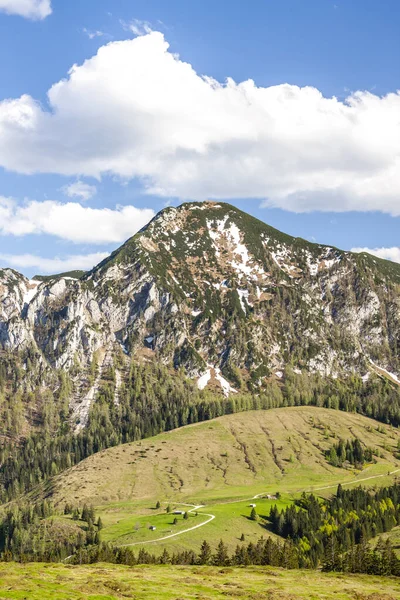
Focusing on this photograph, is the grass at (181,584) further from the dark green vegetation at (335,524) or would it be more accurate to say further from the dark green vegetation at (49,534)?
the dark green vegetation at (49,534)

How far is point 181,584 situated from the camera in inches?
3236

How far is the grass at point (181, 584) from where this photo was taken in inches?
2704

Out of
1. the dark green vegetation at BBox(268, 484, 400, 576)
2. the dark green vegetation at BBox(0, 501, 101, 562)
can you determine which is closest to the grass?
the dark green vegetation at BBox(268, 484, 400, 576)

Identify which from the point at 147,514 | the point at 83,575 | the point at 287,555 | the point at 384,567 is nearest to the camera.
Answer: the point at 83,575

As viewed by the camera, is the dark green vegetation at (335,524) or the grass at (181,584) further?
the dark green vegetation at (335,524)

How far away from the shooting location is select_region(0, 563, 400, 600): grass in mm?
68688

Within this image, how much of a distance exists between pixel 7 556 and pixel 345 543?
93452 mm

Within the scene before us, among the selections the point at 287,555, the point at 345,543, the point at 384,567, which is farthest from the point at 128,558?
the point at 345,543

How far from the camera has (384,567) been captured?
382 feet

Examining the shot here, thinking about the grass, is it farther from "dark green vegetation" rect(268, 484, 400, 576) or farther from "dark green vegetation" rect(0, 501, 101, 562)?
"dark green vegetation" rect(0, 501, 101, 562)

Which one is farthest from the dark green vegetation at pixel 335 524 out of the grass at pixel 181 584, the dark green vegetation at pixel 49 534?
the dark green vegetation at pixel 49 534

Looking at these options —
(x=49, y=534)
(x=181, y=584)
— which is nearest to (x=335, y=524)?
(x=49, y=534)

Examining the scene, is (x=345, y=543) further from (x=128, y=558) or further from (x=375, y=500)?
(x=128, y=558)

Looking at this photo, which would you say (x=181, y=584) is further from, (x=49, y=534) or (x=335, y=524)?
(x=49, y=534)
